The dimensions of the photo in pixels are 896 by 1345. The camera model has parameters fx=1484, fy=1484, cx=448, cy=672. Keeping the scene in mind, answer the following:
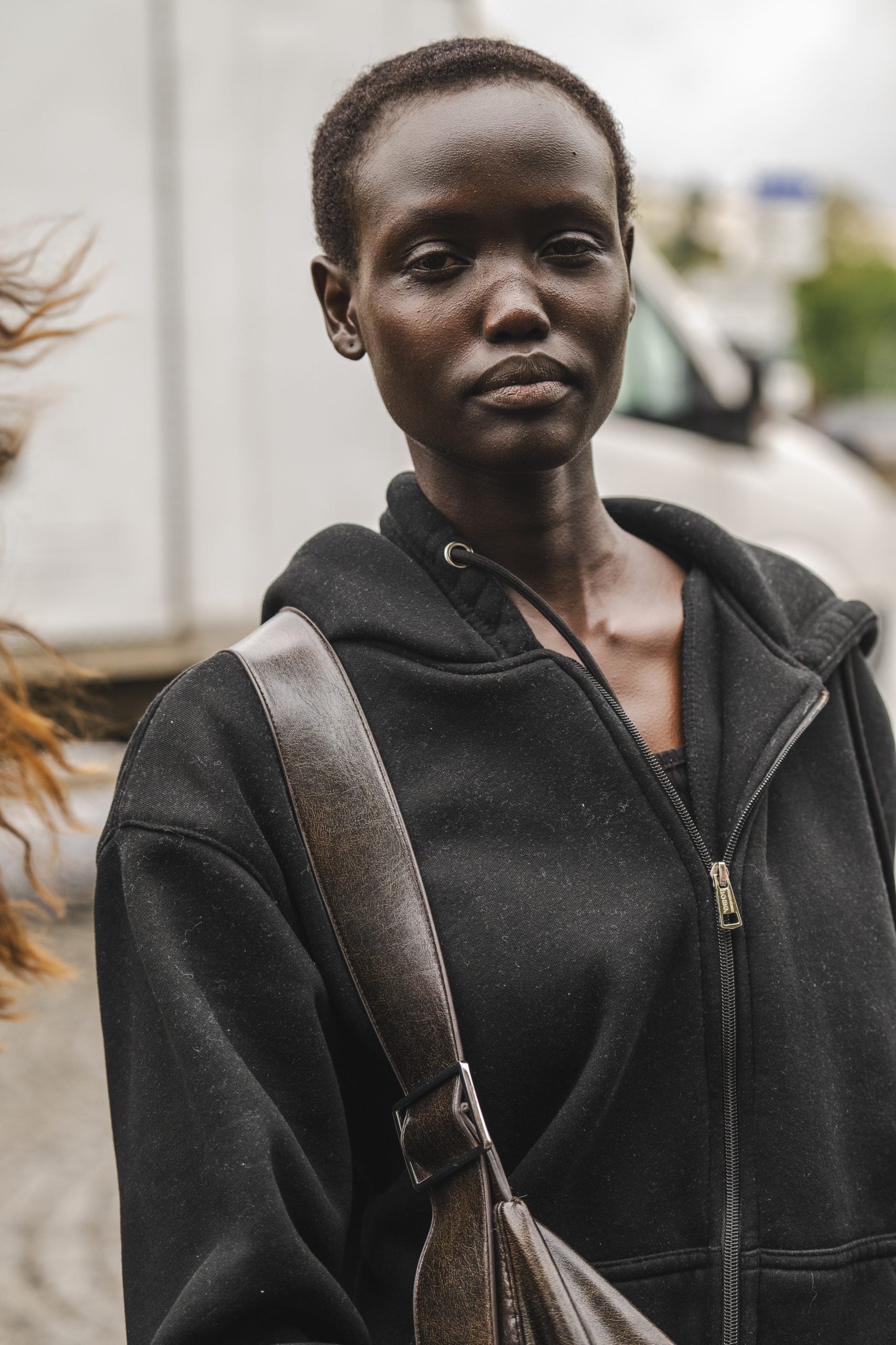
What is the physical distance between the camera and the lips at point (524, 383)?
139cm

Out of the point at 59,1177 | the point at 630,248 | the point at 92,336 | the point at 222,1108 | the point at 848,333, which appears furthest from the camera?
the point at 848,333

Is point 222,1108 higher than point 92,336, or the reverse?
point 92,336

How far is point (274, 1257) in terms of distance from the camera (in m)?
1.21

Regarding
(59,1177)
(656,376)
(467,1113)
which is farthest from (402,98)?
(656,376)

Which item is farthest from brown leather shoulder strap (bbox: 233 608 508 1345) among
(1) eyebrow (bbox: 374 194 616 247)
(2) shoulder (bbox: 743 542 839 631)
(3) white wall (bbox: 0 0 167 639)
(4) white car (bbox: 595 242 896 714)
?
(4) white car (bbox: 595 242 896 714)

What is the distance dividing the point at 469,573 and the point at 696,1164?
622 mm

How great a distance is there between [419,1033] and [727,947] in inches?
12.3

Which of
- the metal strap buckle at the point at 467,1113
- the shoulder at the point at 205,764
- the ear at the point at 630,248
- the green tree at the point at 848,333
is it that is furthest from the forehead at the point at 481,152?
the green tree at the point at 848,333

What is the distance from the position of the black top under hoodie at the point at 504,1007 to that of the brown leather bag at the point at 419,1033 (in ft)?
0.12

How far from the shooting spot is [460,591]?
→ 1.54 meters

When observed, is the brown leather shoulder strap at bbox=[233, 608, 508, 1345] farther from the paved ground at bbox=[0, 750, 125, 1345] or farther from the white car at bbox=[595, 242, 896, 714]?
the white car at bbox=[595, 242, 896, 714]

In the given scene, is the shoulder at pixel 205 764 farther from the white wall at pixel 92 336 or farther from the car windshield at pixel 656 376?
the car windshield at pixel 656 376

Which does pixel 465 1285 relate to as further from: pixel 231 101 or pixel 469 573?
pixel 231 101

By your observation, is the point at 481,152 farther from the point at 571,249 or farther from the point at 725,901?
the point at 725,901
